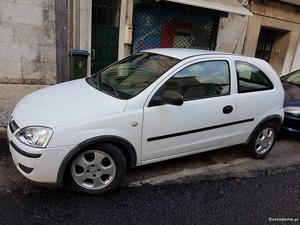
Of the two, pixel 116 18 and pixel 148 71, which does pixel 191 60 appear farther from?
pixel 116 18

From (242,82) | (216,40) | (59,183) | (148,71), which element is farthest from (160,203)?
(216,40)

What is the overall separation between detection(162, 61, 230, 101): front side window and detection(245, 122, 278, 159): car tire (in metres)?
0.97

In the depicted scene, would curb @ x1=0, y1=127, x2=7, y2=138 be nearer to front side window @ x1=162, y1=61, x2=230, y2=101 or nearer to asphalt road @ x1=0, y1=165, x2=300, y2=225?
A: asphalt road @ x1=0, y1=165, x2=300, y2=225

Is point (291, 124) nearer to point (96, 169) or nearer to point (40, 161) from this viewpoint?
point (96, 169)

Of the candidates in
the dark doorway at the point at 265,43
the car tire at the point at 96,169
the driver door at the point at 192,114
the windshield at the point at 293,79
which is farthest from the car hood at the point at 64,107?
the dark doorway at the point at 265,43

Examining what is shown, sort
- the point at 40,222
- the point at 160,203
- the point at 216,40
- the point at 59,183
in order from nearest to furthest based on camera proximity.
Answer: the point at 40,222
the point at 59,183
the point at 160,203
the point at 216,40

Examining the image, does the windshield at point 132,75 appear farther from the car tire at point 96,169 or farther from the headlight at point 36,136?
the headlight at point 36,136

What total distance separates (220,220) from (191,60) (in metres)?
1.81

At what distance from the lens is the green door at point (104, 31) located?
7.79 meters

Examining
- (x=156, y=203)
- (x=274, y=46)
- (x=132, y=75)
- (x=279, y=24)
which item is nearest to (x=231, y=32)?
(x=279, y=24)

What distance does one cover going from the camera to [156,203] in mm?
3092

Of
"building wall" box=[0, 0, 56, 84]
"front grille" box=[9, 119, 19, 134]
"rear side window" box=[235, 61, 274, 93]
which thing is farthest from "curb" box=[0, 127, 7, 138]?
"rear side window" box=[235, 61, 274, 93]

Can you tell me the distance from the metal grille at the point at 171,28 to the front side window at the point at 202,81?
5006 mm

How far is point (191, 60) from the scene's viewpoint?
3.55 metres
